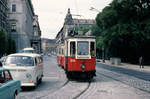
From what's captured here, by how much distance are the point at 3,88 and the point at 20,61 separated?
600 centimetres

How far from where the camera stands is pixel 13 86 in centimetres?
754

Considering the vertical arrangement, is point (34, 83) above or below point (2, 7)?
below

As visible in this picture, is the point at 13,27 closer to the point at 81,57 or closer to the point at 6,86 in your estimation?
the point at 81,57

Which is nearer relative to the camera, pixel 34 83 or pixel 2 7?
pixel 34 83

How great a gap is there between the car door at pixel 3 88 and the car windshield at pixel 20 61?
17.4 feet

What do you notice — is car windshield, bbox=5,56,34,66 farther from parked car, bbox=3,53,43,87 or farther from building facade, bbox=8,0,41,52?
building facade, bbox=8,0,41,52

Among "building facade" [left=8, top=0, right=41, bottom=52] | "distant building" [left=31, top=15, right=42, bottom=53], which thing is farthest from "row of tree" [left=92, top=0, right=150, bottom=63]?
"distant building" [left=31, top=15, right=42, bottom=53]

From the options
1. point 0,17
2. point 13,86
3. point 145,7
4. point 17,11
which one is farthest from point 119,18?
point 13,86

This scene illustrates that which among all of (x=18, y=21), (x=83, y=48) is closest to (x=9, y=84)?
(x=83, y=48)

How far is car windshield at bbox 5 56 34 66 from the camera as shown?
40.4 feet

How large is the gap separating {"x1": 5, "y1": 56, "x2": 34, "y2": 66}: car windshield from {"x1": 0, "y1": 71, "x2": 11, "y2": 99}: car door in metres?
5.30

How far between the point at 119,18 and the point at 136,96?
33.4 meters

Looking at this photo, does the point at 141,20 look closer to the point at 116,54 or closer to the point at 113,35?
the point at 113,35

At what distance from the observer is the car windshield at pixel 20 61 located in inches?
485
